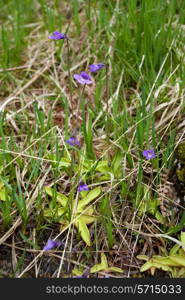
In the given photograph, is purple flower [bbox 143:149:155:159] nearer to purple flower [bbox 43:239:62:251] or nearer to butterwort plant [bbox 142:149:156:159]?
butterwort plant [bbox 142:149:156:159]

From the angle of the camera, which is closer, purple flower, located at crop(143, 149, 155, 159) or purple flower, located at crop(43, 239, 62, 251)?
purple flower, located at crop(43, 239, 62, 251)

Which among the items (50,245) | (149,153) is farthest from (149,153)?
(50,245)

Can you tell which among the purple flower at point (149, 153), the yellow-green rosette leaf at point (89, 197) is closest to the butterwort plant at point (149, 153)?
the purple flower at point (149, 153)

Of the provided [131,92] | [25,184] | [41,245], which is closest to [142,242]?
[41,245]

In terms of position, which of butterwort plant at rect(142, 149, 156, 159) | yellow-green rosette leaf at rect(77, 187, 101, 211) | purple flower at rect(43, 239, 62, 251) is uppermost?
butterwort plant at rect(142, 149, 156, 159)

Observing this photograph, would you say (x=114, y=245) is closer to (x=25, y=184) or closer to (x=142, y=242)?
(x=142, y=242)

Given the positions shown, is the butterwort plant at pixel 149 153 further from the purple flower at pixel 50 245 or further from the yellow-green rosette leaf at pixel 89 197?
the purple flower at pixel 50 245

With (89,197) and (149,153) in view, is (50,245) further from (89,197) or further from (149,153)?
(149,153)

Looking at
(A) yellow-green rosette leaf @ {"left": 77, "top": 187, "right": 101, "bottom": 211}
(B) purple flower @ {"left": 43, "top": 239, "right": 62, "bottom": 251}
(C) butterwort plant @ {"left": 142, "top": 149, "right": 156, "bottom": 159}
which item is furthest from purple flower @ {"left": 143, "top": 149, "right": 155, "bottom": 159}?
(B) purple flower @ {"left": 43, "top": 239, "right": 62, "bottom": 251}

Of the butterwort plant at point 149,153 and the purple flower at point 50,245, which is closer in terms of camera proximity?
the purple flower at point 50,245

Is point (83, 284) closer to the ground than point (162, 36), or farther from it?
closer to the ground

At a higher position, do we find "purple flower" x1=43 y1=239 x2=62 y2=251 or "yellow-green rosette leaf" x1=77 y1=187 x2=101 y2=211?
"yellow-green rosette leaf" x1=77 y1=187 x2=101 y2=211
